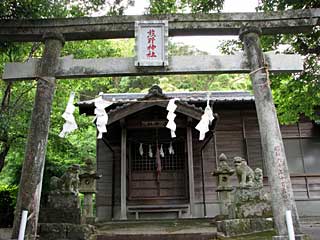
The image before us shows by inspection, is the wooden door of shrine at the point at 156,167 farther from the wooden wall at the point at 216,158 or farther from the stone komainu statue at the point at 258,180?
the stone komainu statue at the point at 258,180

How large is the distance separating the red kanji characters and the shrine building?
16.2 ft

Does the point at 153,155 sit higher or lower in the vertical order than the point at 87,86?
lower

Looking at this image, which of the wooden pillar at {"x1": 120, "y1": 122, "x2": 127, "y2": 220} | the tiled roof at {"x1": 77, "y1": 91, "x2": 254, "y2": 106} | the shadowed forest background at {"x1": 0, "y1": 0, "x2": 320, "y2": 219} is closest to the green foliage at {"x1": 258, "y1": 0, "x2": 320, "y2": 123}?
the shadowed forest background at {"x1": 0, "y1": 0, "x2": 320, "y2": 219}

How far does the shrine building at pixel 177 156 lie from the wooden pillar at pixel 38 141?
5274 mm

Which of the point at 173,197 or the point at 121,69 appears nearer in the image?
the point at 121,69

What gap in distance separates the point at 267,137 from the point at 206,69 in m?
1.68

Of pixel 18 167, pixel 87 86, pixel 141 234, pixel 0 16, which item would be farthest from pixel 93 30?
pixel 18 167

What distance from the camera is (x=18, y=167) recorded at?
44.8ft

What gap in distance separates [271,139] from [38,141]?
3.90 meters

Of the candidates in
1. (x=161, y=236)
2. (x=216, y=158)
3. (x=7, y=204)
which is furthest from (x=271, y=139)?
(x=7, y=204)

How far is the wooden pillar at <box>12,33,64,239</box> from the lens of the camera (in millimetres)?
5203

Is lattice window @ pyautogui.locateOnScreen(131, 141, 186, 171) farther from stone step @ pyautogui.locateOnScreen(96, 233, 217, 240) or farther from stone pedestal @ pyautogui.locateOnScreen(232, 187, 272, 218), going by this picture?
stone pedestal @ pyautogui.locateOnScreen(232, 187, 272, 218)

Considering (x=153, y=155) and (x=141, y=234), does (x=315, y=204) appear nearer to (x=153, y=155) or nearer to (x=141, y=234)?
(x=153, y=155)

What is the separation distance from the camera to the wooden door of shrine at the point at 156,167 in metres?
12.5
